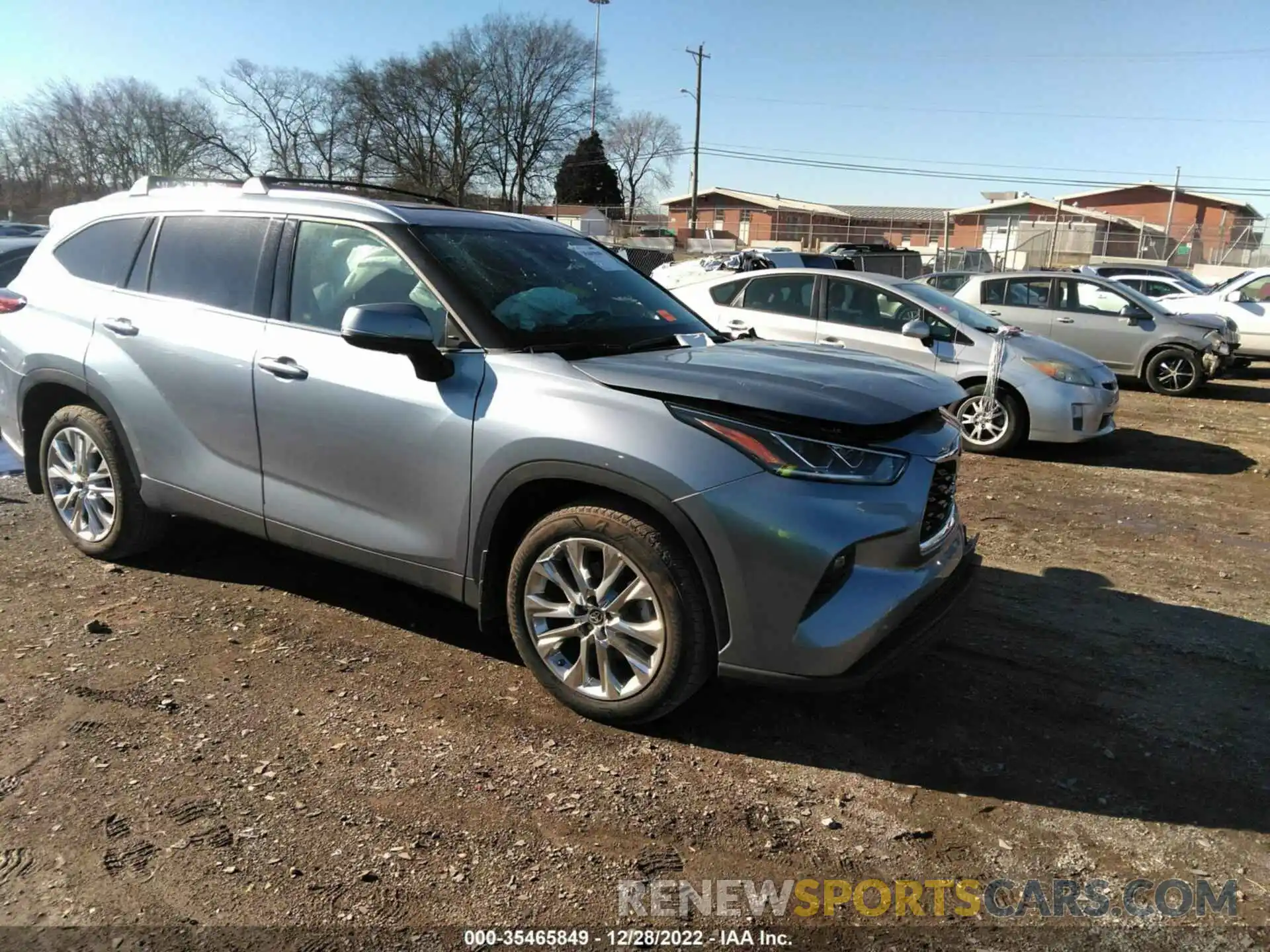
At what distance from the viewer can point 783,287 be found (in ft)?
30.0

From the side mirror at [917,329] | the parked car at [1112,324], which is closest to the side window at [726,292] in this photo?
the side mirror at [917,329]

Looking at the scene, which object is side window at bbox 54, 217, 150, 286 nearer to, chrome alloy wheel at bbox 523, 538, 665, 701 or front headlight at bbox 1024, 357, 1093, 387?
chrome alloy wheel at bbox 523, 538, 665, 701

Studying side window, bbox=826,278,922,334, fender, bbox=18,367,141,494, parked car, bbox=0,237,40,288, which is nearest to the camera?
fender, bbox=18,367,141,494

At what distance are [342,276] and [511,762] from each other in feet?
6.90

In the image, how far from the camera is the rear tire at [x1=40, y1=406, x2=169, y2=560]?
440cm

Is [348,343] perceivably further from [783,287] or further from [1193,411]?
[1193,411]

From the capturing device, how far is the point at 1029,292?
11.8m

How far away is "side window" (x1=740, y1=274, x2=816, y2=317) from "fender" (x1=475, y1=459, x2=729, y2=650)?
6.35 m

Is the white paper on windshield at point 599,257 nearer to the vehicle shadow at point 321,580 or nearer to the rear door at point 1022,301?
the vehicle shadow at point 321,580

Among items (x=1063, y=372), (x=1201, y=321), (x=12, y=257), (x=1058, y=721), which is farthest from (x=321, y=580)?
(x=1201, y=321)

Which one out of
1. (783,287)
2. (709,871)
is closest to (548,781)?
(709,871)

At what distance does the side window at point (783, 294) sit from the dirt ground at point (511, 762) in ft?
15.8

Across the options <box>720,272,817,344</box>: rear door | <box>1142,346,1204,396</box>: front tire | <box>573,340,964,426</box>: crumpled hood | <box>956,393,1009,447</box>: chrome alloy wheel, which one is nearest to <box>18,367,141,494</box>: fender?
<box>573,340,964,426</box>: crumpled hood

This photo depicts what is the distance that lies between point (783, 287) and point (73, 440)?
6.57m
